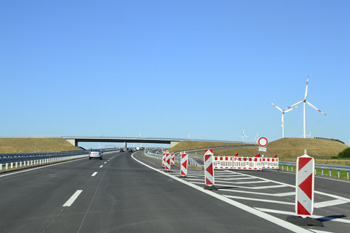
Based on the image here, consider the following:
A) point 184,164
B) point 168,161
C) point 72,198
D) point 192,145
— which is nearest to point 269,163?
point 168,161

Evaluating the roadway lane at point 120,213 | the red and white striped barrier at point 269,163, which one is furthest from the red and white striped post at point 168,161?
the roadway lane at point 120,213

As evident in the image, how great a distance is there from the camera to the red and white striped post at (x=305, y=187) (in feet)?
25.3

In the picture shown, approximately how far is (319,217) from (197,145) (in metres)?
118

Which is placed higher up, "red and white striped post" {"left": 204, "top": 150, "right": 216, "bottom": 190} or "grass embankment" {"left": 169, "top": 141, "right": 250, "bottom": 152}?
"grass embankment" {"left": 169, "top": 141, "right": 250, "bottom": 152}

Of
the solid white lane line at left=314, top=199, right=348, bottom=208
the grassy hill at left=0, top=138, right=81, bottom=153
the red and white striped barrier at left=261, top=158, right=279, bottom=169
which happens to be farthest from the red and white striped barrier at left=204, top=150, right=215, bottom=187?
the grassy hill at left=0, top=138, right=81, bottom=153

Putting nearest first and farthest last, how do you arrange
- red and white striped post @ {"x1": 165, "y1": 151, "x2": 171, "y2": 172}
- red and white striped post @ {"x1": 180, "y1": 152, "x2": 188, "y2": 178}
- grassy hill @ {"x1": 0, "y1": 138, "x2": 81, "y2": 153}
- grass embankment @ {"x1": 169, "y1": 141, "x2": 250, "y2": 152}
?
red and white striped post @ {"x1": 180, "y1": 152, "x2": 188, "y2": 178} < red and white striped post @ {"x1": 165, "y1": 151, "x2": 171, "y2": 172} < grassy hill @ {"x1": 0, "y1": 138, "x2": 81, "y2": 153} < grass embankment @ {"x1": 169, "y1": 141, "x2": 250, "y2": 152}

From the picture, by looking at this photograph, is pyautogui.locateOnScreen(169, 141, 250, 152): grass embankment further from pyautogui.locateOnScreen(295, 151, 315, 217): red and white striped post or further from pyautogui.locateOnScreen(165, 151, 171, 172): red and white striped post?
pyautogui.locateOnScreen(295, 151, 315, 217): red and white striped post

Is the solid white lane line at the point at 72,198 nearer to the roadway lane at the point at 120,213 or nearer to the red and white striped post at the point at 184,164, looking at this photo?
the roadway lane at the point at 120,213

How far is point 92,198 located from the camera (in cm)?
1038

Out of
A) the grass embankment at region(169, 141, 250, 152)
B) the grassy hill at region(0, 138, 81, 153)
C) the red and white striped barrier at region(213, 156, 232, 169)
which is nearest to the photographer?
the red and white striped barrier at region(213, 156, 232, 169)

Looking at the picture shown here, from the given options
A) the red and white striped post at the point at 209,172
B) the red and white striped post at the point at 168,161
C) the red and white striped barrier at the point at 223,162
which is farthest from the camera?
the red and white striped barrier at the point at 223,162

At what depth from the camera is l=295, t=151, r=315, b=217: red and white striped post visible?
25.3 ft

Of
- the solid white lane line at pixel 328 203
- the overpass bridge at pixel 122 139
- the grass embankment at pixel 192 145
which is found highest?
the overpass bridge at pixel 122 139

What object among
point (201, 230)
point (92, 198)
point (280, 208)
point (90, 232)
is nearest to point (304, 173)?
point (280, 208)
